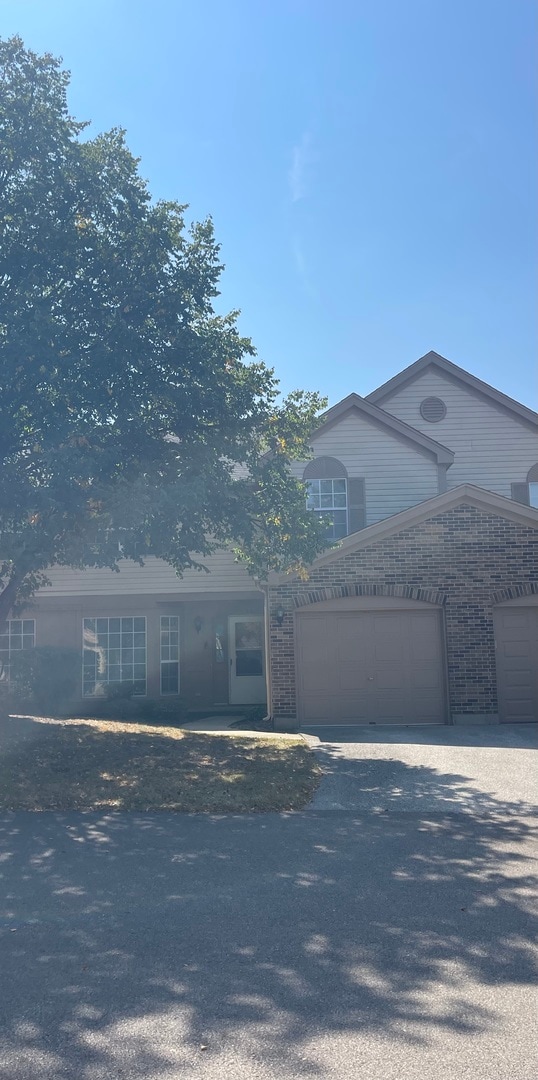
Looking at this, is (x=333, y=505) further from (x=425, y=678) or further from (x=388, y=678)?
(x=425, y=678)

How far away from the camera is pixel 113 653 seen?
63.5 feet

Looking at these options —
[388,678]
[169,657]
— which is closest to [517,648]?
[388,678]

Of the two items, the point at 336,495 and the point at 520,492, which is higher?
the point at 520,492

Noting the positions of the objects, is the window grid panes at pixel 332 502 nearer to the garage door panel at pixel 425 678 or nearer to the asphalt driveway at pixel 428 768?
the garage door panel at pixel 425 678

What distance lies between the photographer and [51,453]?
421 inches

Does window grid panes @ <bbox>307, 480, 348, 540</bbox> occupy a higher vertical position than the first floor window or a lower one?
higher

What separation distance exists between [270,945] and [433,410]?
16.8 metres

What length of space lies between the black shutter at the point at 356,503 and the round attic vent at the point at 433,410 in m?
2.96

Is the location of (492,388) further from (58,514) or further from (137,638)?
(58,514)

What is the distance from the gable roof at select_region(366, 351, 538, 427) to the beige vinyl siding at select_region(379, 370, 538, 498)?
0.47ft

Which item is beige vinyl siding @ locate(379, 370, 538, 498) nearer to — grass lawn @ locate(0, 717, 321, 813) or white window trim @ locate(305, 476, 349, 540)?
white window trim @ locate(305, 476, 349, 540)

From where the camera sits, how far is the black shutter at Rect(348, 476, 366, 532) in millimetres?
18734

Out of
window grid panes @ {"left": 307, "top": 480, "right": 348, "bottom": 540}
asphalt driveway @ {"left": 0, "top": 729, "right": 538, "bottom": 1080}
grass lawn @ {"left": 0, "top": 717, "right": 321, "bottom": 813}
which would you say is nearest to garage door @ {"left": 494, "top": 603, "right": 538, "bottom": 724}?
grass lawn @ {"left": 0, "top": 717, "right": 321, "bottom": 813}

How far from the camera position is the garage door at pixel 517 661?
15.3 meters
